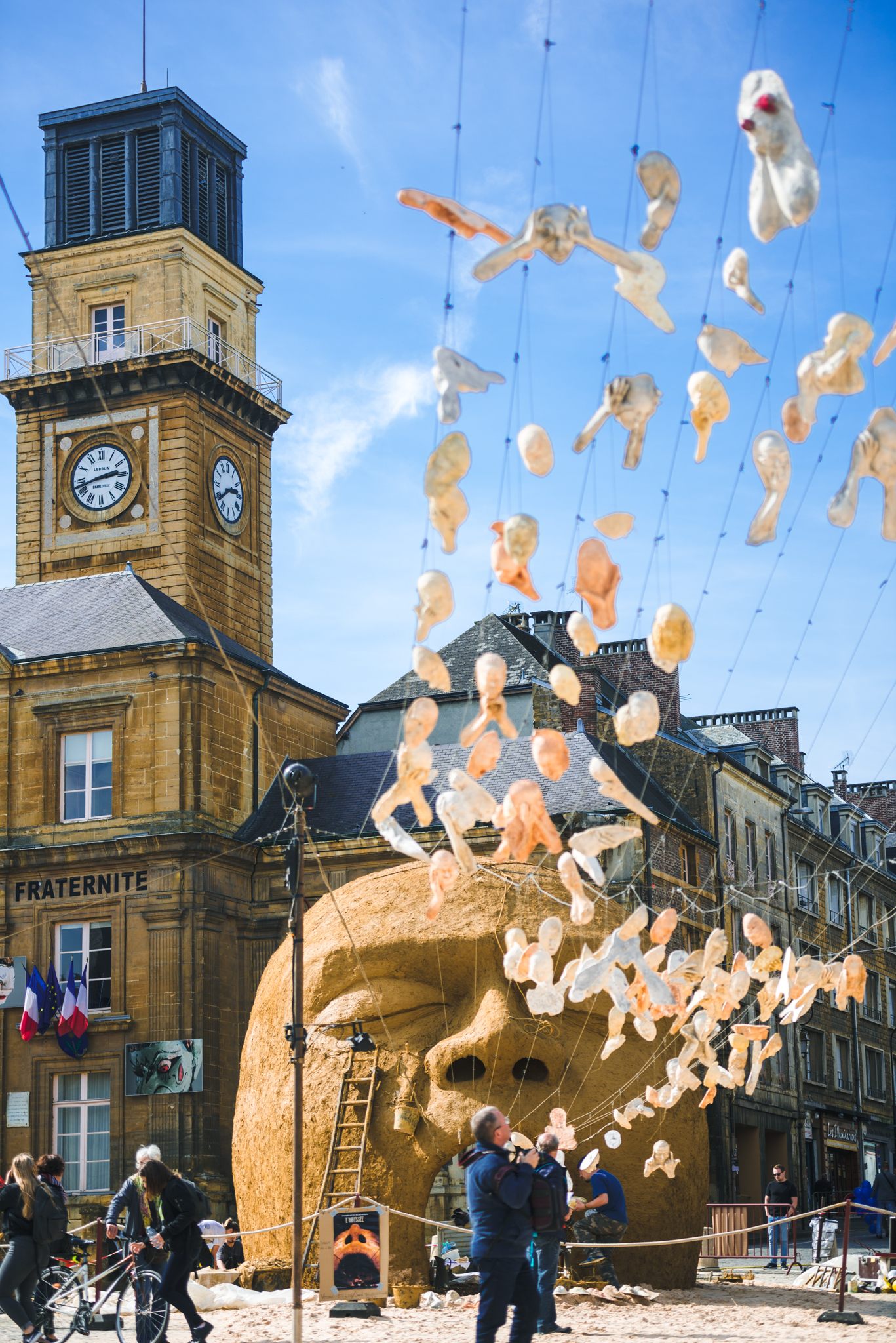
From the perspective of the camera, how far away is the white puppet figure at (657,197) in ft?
33.2

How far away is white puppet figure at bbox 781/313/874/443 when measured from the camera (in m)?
9.78

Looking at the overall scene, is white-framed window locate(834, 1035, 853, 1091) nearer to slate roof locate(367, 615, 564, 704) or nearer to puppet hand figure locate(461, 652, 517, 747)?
slate roof locate(367, 615, 564, 704)

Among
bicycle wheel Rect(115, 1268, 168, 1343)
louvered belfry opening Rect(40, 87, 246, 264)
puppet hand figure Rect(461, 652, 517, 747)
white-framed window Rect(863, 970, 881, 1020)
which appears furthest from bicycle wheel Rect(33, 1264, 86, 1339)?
louvered belfry opening Rect(40, 87, 246, 264)

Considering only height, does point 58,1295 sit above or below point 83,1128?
below

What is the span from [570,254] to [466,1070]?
10547 millimetres

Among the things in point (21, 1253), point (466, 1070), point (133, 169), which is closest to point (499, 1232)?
point (21, 1253)

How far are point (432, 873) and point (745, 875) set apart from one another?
31.1 metres

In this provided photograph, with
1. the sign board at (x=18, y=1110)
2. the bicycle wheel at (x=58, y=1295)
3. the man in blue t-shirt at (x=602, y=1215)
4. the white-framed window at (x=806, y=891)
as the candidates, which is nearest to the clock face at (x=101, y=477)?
the sign board at (x=18, y=1110)

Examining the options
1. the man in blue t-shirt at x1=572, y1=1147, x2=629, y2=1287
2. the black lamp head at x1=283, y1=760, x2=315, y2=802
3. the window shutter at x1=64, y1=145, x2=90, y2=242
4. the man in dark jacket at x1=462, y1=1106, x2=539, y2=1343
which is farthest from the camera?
the window shutter at x1=64, y1=145, x2=90, y2=242

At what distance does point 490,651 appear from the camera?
4531cm

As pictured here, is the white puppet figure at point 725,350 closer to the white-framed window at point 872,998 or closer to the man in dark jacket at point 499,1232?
the man in dark jacket at point 499,1232

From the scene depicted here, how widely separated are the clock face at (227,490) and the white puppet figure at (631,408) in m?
37.9

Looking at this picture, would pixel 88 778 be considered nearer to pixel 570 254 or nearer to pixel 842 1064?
pixel 842 1064

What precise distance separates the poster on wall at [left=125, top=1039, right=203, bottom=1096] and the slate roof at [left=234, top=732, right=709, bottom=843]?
13.8 ft
